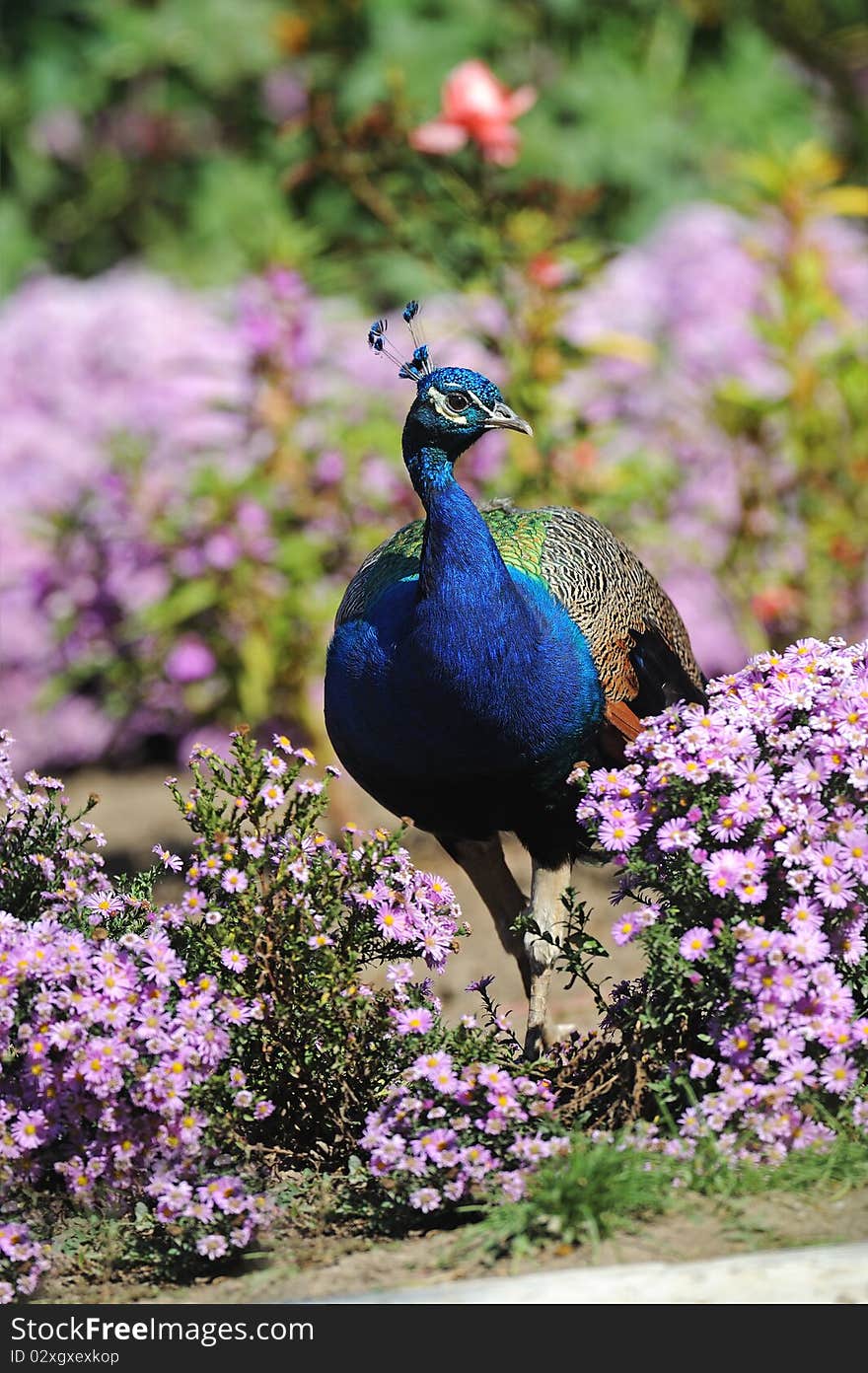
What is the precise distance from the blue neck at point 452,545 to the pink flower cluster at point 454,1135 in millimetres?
901

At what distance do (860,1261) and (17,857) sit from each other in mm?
1578

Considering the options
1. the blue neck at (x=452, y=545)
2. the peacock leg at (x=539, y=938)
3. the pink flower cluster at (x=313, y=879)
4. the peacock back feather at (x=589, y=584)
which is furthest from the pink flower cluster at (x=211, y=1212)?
the peacock back feather at (x=589, y=584)

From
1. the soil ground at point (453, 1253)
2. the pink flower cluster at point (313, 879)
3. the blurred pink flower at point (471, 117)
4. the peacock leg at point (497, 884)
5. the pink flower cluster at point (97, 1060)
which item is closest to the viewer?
the soil ground at point (453, 1253)

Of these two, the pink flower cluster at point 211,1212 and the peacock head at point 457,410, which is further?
the peacock head at point 457,410

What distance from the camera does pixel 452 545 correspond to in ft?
11.4

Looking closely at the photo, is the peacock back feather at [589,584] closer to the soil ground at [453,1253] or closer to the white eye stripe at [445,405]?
the white eye stripe at [445,405]

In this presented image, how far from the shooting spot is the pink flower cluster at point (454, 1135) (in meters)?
2.85

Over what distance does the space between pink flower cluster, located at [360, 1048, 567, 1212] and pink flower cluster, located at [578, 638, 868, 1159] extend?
0.25 meters

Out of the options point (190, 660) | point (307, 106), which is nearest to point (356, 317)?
point (307, 106)

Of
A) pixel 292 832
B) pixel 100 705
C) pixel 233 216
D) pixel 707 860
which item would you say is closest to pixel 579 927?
pixel 707 860

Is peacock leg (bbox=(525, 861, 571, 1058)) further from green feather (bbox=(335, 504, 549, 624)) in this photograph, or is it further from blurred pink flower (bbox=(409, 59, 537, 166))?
blurred pink flower (bbox=(409, 59, 537, 166))

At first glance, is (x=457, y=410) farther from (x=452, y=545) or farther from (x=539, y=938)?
(x=539, y=938)

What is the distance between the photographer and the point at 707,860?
118 inches

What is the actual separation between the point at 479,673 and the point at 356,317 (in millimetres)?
4737
